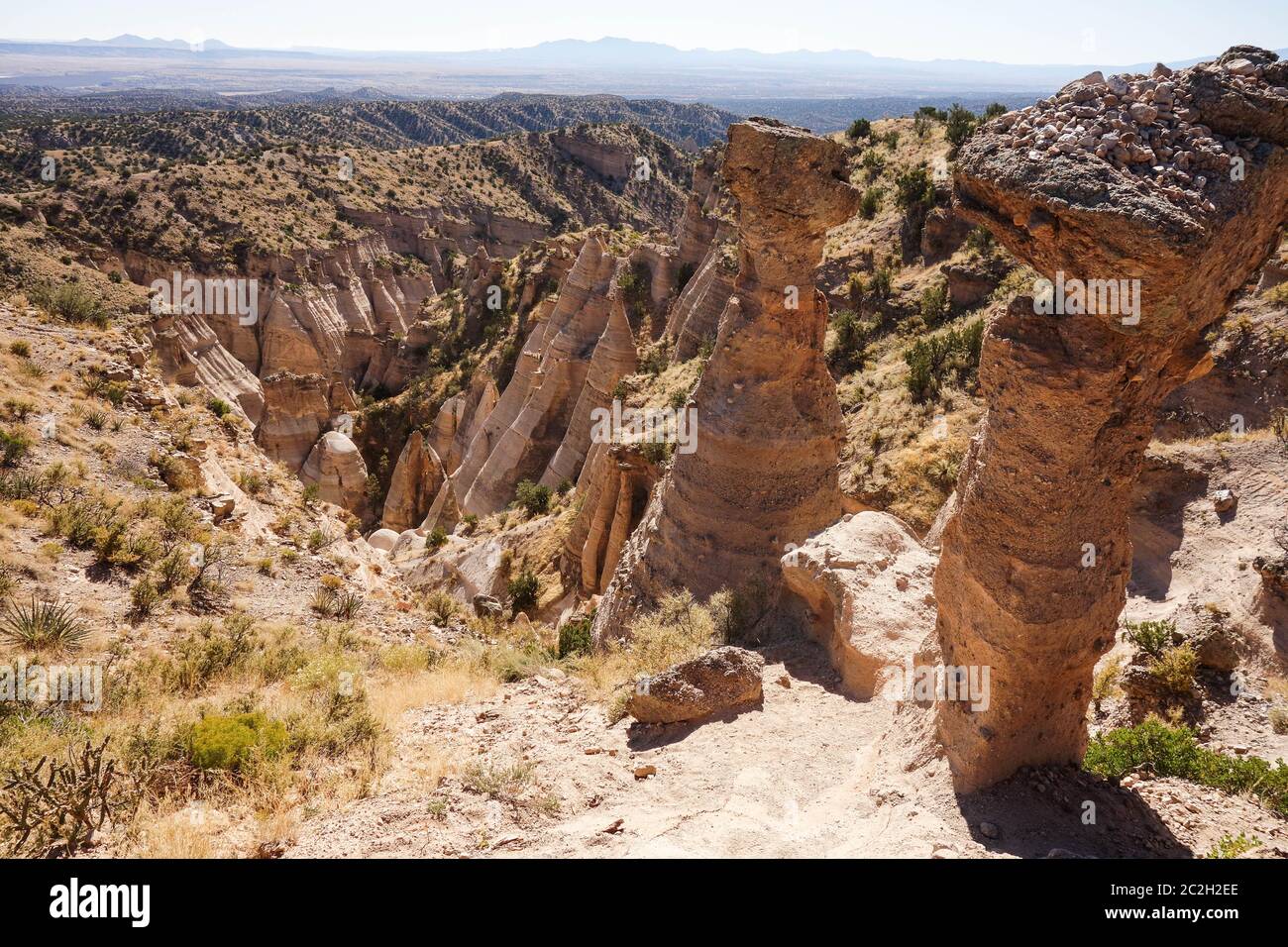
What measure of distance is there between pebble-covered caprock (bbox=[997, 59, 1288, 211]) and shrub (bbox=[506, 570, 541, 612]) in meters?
15.1

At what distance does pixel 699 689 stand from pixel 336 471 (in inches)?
944

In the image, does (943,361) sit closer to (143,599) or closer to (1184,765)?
(1184,765)

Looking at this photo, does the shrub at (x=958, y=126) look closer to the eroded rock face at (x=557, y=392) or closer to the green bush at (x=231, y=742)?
the eroded rock face at (x=557, y=392)

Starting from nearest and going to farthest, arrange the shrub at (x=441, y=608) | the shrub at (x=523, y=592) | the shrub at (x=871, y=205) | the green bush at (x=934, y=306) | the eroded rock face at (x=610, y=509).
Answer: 1. the shrub at (x=441, y=608)
2. the eroded rock face at (x=610, y=509)
3. the shrub at (x=523, y=592)
4. the green bush at (x=934, y=306)
5. the shrub at (x=871, y=205)

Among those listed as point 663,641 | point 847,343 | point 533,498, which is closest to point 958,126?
point 847,343

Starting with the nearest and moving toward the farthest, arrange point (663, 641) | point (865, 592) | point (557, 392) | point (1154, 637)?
point (865, 592)
point (1154, 637)
point (663, 641)
point (557, 392)

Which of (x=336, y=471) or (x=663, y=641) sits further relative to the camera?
(x=336, y=471)

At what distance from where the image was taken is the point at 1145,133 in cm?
471

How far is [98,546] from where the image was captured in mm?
11211

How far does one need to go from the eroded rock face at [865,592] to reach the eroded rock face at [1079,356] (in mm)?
1948

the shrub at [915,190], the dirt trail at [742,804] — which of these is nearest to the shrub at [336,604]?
the dirt trail at [742,804]

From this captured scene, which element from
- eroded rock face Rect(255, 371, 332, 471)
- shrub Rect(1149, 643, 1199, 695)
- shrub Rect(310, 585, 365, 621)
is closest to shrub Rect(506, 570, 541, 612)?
shrub Rect(310, 585, 365, 621)

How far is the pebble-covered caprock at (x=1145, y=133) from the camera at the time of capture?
4520mm
